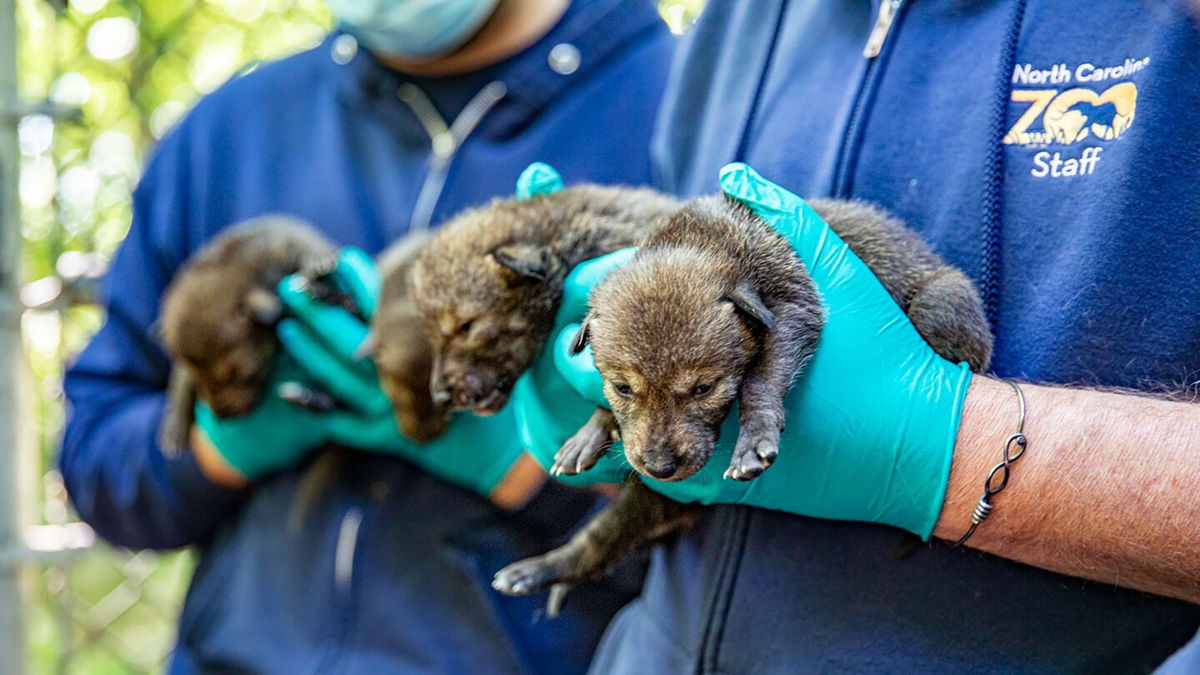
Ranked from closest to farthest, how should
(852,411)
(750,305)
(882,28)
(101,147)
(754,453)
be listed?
(754,453), (750,305), (852,411), (882,28), (101,147)

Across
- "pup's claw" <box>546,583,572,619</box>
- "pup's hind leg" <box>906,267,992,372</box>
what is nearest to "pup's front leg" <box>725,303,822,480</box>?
"pup's hind leg" <box>906,267,992,372</box>

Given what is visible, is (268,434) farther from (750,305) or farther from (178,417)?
(750,305)

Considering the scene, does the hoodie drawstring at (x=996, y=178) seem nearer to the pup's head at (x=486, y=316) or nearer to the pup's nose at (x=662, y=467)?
the pup's nose at (x=662, y=467)

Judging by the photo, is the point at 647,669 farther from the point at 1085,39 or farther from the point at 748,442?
the point at 1085,39

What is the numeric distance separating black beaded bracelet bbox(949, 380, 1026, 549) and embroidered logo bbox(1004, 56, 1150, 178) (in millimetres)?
386

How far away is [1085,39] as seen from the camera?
166cm

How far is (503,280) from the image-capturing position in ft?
7.51

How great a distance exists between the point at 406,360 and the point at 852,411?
1146 mm

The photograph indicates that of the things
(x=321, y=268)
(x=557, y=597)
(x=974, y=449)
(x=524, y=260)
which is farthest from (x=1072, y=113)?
(x=321, y=268)

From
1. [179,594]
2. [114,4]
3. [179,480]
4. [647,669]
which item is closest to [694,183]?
[647,669]

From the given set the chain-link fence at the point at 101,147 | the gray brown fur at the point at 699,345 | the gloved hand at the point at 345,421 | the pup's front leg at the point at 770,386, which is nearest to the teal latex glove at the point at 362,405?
the gloved hand at the point at 345,421

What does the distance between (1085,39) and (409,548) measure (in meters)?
1.86

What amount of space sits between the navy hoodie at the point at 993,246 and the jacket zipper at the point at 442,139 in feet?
3.32

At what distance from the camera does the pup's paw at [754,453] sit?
4.93 feet
